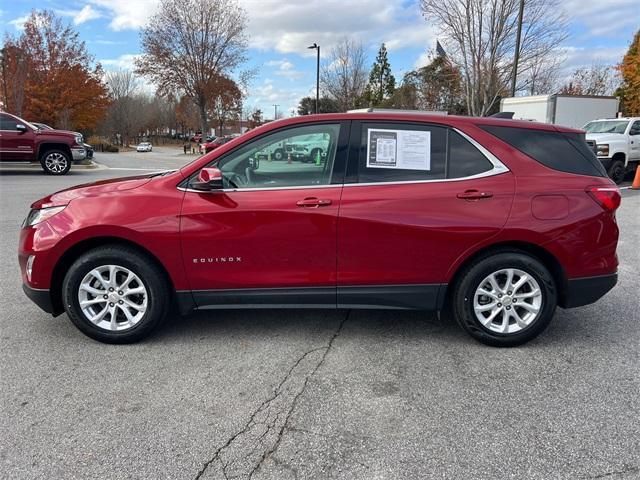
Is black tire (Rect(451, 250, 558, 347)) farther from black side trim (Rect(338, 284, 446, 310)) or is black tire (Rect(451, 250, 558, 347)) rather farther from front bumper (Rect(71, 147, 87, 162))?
front bumper (Rect(71, 147, 87, 162))

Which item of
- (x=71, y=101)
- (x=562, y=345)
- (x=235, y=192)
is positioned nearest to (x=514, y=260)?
(x=562, y=345)

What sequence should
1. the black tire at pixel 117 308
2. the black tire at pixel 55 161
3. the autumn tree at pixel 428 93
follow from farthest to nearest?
the autumn tree at pixel 428 93 < the black tire at pixel 55 161 < the black tire at pixel 117 308

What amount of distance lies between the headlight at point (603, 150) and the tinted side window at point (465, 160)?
12.2 meters

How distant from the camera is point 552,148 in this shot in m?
3.62

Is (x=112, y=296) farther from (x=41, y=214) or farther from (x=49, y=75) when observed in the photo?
(x=49, y=75)

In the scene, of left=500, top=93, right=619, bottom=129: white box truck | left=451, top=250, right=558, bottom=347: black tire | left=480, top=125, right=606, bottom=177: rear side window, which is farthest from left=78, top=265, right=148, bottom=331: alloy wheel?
left=500, top=93, right=619, bottom=129: white box truck

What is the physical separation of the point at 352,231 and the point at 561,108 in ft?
55.5

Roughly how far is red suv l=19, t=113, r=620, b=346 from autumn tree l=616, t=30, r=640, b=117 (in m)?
33.4

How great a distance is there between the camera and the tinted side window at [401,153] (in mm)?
3496

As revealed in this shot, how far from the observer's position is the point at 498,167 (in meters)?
3.50

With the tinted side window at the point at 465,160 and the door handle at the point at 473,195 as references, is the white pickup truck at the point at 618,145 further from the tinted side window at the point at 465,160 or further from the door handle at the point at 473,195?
the door handle at the point at 473,195

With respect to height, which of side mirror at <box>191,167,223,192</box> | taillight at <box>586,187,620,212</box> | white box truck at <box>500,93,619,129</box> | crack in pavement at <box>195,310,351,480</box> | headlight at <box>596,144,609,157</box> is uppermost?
white box truck at <box>500,93,619,129</box>

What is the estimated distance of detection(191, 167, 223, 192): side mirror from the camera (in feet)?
11.0

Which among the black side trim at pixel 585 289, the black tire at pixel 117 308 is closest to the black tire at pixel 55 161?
the black tire at pixel 117 308
